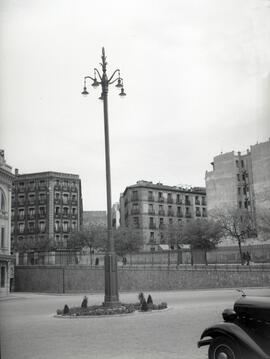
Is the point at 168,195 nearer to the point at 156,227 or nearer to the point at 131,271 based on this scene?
the point at 156,227

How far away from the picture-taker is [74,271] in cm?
4988

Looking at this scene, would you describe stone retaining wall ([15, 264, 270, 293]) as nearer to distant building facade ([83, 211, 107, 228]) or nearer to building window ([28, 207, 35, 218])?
building window ([28, 207, 35, 218])

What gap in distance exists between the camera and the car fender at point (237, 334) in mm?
6820

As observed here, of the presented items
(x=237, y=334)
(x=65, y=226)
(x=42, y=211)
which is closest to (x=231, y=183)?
(x=65, y=226)

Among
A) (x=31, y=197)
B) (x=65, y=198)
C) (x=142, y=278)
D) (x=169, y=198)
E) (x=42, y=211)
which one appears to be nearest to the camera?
(x=142, y=278)

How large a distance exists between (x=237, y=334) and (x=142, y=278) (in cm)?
3737

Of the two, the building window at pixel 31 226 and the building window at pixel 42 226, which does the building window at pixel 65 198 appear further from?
the building window at pixel 31 226

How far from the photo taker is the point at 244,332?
277 inches

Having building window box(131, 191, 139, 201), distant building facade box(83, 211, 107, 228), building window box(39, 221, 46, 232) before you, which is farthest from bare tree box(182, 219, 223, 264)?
distant building facade box(83, 211, 107, 228)

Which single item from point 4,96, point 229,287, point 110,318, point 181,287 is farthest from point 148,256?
point 4,96

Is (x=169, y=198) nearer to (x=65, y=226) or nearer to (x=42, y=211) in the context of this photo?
(x=65, y=226)

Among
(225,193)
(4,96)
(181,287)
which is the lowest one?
(181,287)

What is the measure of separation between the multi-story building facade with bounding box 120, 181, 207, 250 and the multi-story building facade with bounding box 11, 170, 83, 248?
10.6 metres

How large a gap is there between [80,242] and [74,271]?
825 inches
